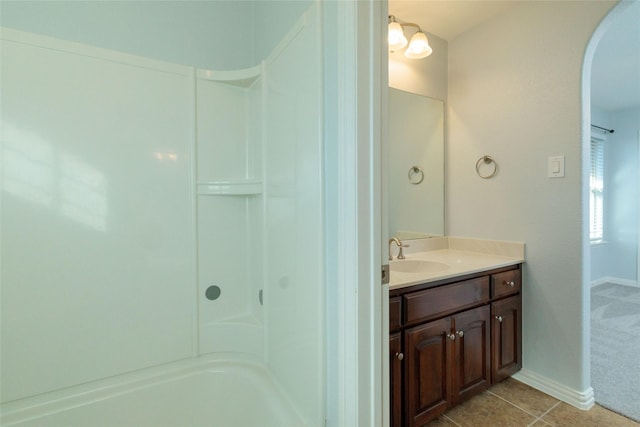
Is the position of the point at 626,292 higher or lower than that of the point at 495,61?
lower

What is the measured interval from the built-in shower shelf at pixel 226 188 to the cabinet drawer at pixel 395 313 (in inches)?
36.1

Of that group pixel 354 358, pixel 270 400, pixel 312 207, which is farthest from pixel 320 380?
pixel 312 207

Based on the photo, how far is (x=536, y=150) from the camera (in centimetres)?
172

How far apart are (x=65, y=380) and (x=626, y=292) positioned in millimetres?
5498

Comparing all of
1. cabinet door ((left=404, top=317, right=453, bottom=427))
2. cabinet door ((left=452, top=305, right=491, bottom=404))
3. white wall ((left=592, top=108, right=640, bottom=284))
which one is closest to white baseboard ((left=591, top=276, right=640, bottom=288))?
white wall ((left=592, top=108, right=640, bottom=284))

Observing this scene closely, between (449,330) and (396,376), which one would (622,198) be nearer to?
(449,330)

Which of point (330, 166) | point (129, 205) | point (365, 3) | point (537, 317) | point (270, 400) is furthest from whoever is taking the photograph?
point (537, 317)

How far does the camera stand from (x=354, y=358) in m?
0.83

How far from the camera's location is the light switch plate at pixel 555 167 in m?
1.62

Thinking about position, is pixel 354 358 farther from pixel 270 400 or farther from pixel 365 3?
pixel 365 3

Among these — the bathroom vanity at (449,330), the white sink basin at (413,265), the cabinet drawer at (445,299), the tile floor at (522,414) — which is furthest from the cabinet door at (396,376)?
the white sink basin at (413,265)

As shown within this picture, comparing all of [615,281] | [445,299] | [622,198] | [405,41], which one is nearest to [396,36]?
[405,41]

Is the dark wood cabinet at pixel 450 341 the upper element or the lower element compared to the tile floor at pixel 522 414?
upper

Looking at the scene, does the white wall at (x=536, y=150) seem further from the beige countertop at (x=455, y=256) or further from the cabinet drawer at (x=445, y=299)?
the cabinet drawer at (x=445, y=299)
